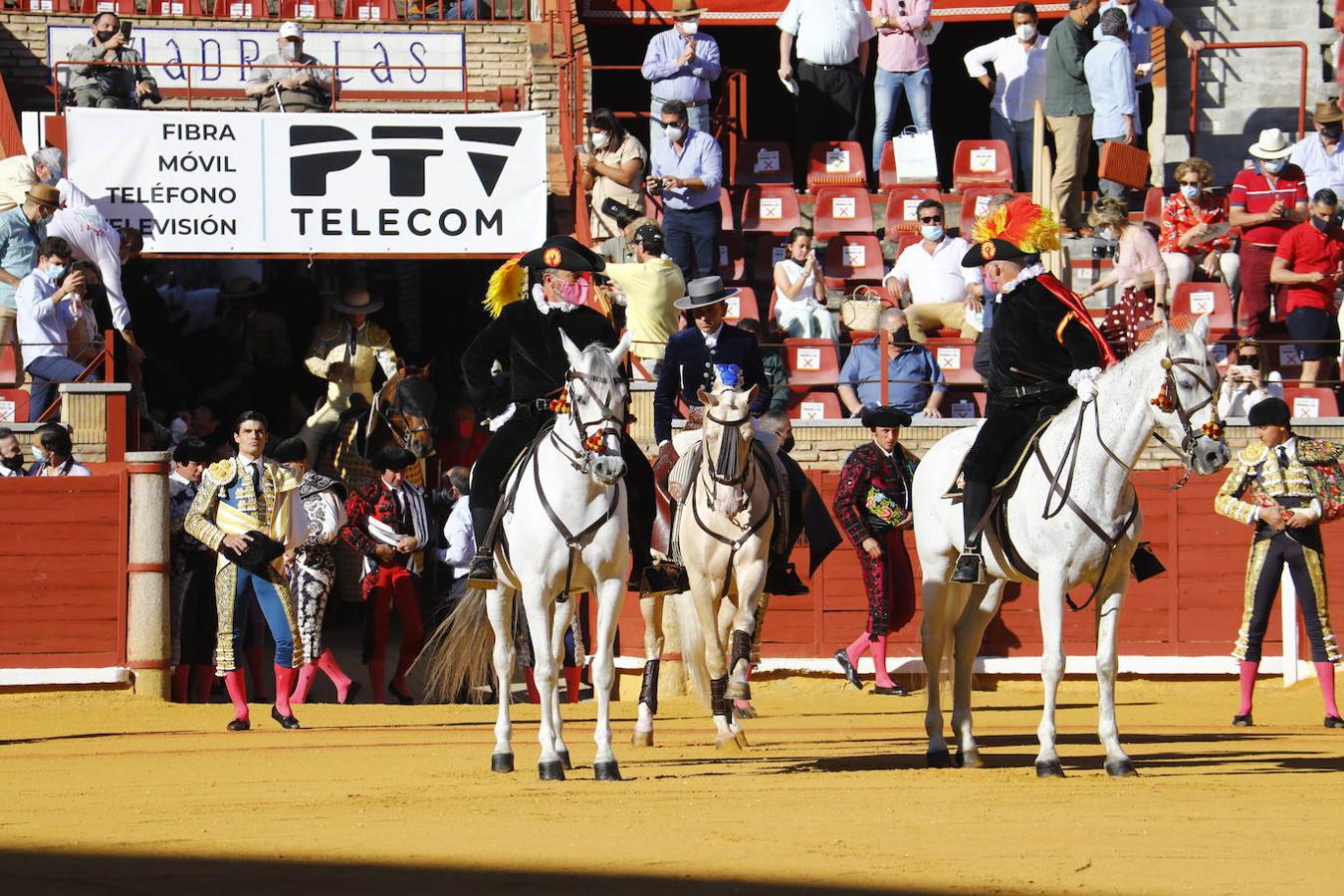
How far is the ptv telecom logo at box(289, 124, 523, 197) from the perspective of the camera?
733 inches

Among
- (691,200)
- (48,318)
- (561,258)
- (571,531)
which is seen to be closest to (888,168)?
(691,200)

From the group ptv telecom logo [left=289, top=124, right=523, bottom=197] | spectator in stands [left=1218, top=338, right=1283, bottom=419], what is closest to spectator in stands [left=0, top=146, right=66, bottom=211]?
ptv telecom logo [left=289, top=124, right=523, bottom=197]

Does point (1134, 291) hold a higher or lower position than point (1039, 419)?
higher

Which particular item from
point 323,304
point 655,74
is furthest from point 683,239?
point 323,304

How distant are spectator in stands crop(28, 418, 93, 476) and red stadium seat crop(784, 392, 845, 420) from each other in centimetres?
556

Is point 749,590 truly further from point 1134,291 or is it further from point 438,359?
point 438,359

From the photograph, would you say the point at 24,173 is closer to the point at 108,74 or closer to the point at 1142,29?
the point at 108,74

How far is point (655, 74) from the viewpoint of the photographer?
20141 mm

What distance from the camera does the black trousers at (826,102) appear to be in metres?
20.9

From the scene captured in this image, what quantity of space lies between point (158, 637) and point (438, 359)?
6.96m

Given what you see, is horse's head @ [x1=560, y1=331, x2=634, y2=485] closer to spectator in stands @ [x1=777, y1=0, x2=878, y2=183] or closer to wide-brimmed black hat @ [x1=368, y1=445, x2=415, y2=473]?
wide-brimmed black hat @ [x1=368, y1=445, x2=415, y2=473]

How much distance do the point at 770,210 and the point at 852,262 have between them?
0.99 metres

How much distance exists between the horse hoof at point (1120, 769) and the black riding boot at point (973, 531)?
1.12 meters

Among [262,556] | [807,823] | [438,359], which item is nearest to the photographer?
[807,823]
